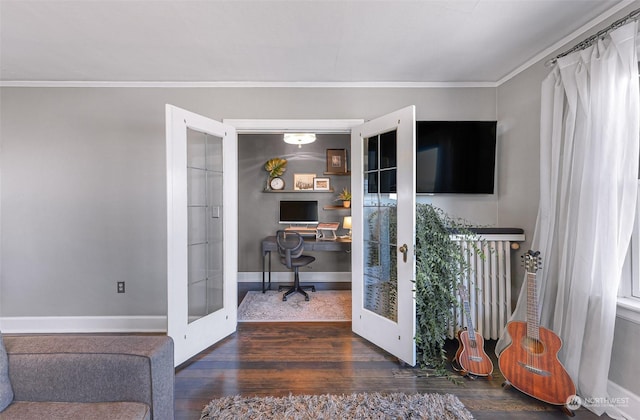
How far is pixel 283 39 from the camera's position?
1874mm

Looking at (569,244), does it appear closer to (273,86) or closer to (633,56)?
(633,56)

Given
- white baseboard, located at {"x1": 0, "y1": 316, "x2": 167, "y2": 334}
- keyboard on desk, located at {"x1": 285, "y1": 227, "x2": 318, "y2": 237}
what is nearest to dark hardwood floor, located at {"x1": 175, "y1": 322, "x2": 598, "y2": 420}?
white baseboard, located at {"x1": 0, "y1": 316, "x2": 167, "y2": 334}

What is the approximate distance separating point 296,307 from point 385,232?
1.65 meters

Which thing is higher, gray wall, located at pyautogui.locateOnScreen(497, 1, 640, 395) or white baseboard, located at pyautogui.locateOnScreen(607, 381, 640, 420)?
gray wall, located at pyautogui.locateOnScreen(497, 1, 640, 395)

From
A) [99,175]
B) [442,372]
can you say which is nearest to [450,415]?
[442,372]

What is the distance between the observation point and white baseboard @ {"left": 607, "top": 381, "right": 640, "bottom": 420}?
144 cm

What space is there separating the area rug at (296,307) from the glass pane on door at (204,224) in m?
0.70

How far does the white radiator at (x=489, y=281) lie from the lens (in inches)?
86.4

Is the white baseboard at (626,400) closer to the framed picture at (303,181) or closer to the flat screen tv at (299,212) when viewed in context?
the flat screen tv at (299,212)

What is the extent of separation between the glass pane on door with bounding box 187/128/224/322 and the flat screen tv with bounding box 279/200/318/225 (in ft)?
5.86

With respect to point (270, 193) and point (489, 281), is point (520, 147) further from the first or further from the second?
point (270, 193)

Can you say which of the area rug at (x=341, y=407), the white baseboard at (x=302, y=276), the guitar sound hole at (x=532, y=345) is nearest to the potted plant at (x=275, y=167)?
the white baseboard at (x=302, y=276)

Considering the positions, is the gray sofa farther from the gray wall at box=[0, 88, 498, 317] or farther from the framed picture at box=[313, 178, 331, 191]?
the framed picture at box=[313, 178, 331, 191]

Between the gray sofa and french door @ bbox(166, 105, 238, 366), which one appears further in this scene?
french door @ bbox(166, 105, 238, 366)
